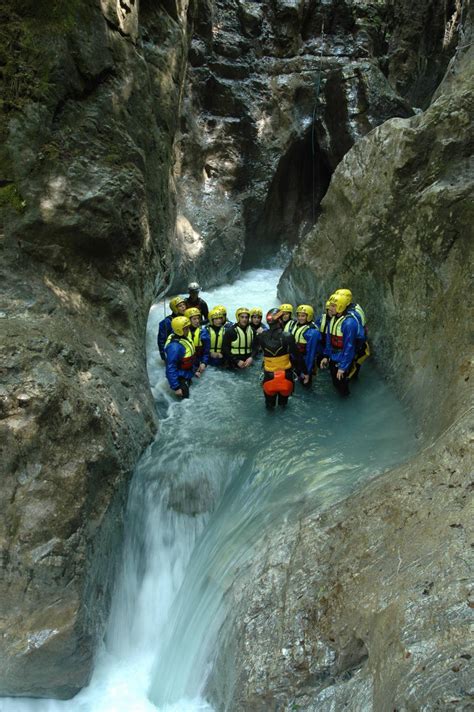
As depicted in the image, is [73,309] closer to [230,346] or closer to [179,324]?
[179,324]

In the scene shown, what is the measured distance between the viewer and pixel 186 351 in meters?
8.11

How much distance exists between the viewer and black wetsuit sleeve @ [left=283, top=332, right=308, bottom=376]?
24.0ft

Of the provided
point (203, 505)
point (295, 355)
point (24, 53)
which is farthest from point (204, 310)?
point (24, 53)

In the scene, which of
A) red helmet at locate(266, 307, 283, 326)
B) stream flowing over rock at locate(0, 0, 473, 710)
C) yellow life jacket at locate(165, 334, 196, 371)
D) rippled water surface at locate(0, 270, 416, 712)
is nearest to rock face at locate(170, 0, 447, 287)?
stream flowing over rock at locate(0, 0, 473, 710)

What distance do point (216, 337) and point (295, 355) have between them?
2.11 m

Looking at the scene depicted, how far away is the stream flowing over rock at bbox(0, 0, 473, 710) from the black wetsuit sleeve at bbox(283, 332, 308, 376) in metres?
1.25

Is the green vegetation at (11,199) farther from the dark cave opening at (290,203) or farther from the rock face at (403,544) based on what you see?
the dark cave opening at (290,203)

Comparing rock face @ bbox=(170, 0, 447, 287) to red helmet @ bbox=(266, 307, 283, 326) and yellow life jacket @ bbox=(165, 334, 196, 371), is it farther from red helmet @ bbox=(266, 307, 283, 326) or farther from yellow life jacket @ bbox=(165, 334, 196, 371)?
red helmet @ bbox=(266, 307, 283, 326)

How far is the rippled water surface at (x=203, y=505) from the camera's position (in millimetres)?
4781

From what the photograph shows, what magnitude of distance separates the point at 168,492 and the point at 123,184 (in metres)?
4.06

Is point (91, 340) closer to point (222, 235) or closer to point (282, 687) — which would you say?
point (282, 687)

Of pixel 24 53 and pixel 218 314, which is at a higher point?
pixel 24 53

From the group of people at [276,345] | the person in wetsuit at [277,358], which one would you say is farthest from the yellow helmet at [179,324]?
the person in wetsuit at [277,358]

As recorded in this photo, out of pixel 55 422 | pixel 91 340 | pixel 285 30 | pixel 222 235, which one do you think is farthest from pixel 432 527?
pixel 285 30
